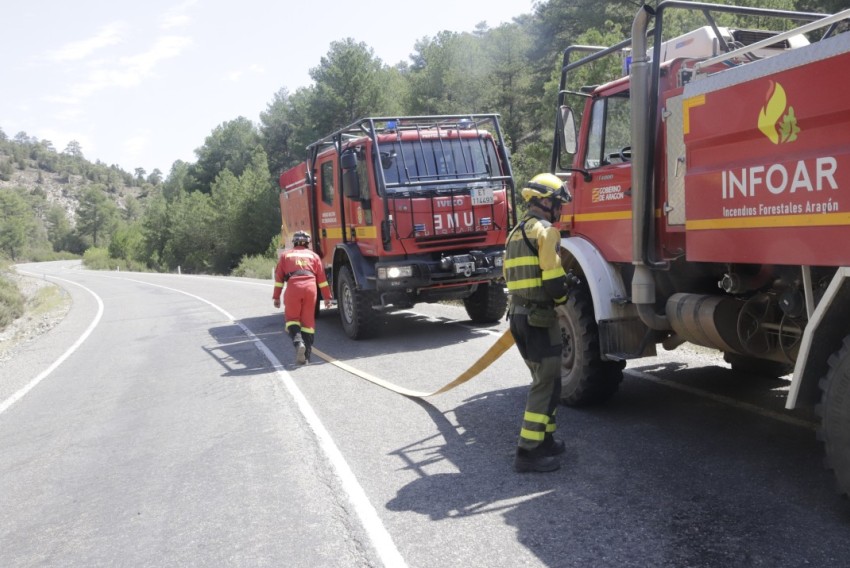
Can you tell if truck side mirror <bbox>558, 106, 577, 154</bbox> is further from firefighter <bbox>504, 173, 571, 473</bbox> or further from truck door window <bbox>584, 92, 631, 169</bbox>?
firefighter <bbox>504, 173, 571, 473</bbox>

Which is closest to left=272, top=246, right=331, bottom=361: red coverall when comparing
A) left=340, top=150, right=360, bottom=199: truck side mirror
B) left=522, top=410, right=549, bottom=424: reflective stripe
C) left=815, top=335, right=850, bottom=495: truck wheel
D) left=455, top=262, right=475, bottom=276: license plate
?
left=340, top=150, right=360, bottom=199: truck side mirror

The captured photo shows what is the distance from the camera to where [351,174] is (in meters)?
10.1

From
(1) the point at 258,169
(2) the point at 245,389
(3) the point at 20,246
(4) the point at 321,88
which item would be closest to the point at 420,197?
(2) the point at 245,389

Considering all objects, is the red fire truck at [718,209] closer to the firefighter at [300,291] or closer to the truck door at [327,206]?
the firefighter at [300,291]

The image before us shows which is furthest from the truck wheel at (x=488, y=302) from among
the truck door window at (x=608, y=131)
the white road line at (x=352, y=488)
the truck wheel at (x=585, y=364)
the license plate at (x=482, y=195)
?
the truck door window at (x=608, y=131)

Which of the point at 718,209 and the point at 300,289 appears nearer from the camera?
the point at 718,209

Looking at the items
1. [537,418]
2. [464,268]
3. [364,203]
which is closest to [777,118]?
[537,418]

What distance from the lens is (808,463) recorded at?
4.39 metres

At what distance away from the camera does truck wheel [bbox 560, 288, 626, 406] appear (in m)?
5.71

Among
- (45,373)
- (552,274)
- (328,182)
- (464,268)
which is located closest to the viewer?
(552,274)

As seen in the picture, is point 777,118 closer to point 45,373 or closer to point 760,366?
point 760,366

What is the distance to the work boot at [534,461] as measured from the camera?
4.58 metres

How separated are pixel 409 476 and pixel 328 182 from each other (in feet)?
25.6

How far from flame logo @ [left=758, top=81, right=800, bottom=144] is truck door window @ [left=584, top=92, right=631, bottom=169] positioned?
1.65 metres
